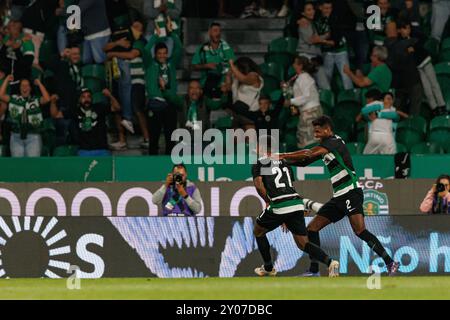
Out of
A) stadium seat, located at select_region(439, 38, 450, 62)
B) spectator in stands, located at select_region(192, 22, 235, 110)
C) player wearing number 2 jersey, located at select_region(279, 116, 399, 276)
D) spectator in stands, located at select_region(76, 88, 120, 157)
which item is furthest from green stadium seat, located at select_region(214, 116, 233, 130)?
player wearing number 2 jersey, located at select_region(279, 116, 399, 276)

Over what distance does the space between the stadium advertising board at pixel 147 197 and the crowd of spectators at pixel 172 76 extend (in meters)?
1.16

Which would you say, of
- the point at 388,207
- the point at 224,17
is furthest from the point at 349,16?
the point at 388,207

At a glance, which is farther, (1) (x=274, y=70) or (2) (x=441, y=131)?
(1) (x=274, y=70)

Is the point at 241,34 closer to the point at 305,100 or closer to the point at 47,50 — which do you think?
the point at 305,100

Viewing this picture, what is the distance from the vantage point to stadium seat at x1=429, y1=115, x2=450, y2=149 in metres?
19.7

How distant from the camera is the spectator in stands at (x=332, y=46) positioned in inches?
790

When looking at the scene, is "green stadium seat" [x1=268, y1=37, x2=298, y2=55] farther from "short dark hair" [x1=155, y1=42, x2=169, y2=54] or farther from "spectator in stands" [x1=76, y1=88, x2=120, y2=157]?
"spectator in stands" [x1=76, y1=88, x2=120, y2=157]

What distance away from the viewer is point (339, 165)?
48.2ft

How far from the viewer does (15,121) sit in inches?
778

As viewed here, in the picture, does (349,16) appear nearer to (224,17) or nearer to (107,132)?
(224,17)

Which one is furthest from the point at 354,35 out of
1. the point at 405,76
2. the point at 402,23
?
the point at 405,76

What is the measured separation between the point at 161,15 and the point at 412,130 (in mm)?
4428

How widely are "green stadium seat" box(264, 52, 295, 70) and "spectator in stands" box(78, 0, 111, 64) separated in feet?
8.60

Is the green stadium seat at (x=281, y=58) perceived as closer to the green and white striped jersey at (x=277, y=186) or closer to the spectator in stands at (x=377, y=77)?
the spectator in stands at (x=377, y=77)
